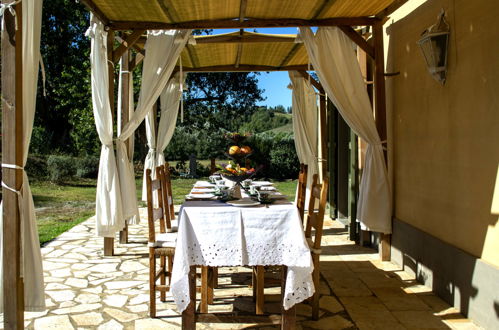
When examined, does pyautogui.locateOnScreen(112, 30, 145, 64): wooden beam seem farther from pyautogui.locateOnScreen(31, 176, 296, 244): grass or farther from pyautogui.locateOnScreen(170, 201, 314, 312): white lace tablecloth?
pyautogui.locateOnScreen(170, 201, 314, 312): white lace tablecloth

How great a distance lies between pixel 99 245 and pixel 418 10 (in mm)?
4206

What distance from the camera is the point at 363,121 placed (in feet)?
15.1

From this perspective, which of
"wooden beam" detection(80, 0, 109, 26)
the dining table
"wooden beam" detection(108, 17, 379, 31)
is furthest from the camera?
"wooden beam" detection(108, 17, 379, 31)

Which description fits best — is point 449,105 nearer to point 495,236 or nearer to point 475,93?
point 475,93

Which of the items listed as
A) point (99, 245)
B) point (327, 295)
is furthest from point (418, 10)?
point (99, 245)

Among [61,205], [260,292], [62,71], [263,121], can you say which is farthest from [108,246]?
[263,121]

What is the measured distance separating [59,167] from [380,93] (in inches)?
410

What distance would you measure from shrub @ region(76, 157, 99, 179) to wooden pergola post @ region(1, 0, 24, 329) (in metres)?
11.1

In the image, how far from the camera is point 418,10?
159 inches

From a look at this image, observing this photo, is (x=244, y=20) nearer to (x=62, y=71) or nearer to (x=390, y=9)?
(x=390, y=9)

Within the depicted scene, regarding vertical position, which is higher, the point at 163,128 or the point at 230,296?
the point at 163,128

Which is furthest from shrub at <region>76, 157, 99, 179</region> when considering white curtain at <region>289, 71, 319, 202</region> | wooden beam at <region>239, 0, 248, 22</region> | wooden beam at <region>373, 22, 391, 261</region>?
wooden beam at <region>373, 22, 391, 261</region>

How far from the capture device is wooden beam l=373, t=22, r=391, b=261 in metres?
4.68

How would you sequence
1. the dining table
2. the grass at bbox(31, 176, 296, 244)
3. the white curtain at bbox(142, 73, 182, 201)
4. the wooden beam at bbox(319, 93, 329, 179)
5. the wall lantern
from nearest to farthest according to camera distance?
the dining table → the wall lantern → the grass at bbox(31, 176, 296, 244) → the white curtain at bbox(142, 73, 182, 201) → the wooden beam at bbox(319, 93, 329, 179)
